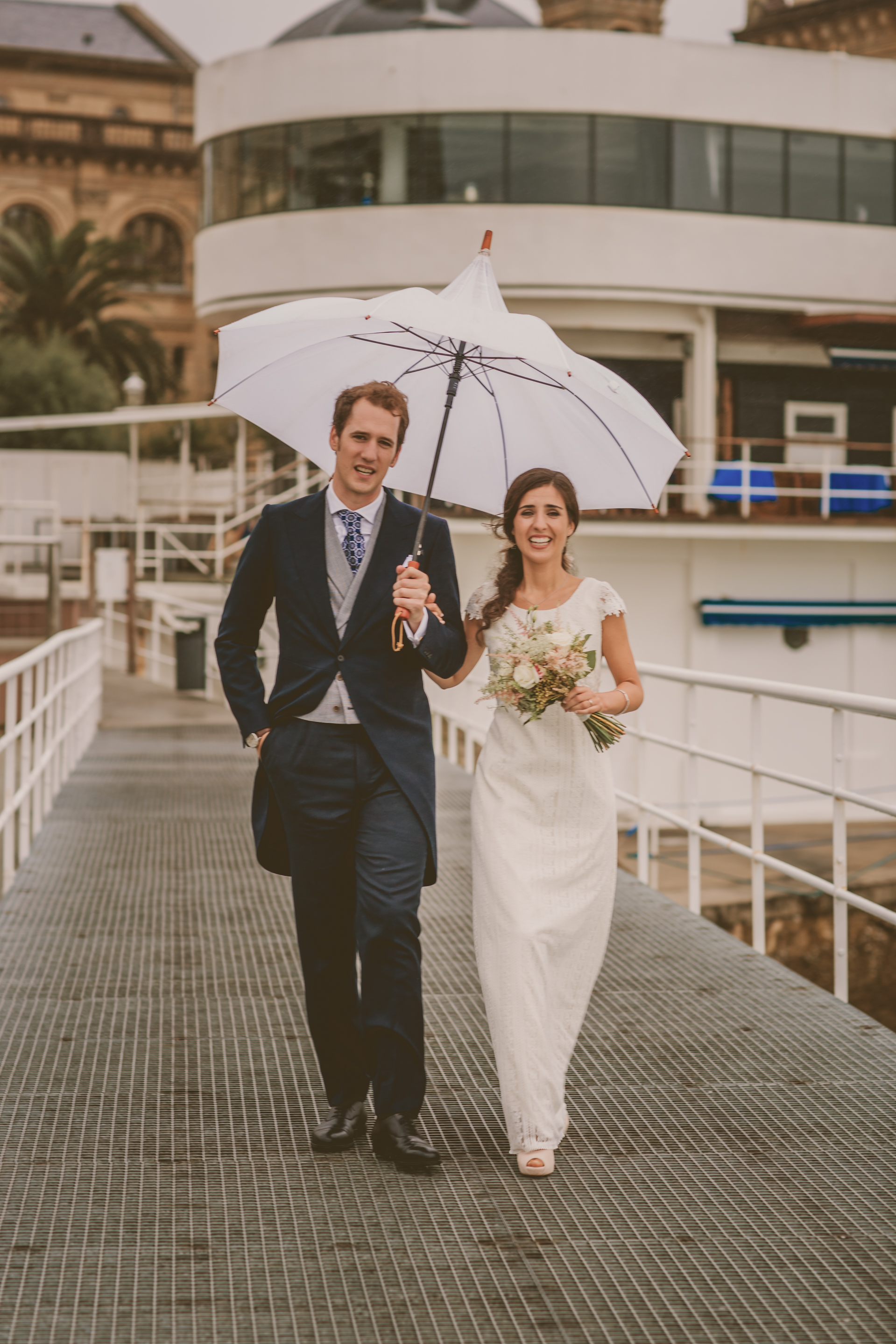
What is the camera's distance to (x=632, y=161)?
79.5ft

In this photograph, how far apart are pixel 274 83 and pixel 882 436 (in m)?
12.3

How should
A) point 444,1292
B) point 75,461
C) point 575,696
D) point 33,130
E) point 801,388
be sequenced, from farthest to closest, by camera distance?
1. point 33,130
2. point 75,461
3. point 801,388
4. point 575,696
5. point 444,1292

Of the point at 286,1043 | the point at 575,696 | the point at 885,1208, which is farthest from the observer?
the point at 286,1043

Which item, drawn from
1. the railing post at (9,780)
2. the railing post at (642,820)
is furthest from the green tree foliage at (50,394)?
the railing post at (642,820)

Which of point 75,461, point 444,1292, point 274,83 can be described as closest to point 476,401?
point 444,1292

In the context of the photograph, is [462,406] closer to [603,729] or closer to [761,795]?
[603,729]

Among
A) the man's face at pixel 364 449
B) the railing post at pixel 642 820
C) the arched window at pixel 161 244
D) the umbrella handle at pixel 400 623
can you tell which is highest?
Answer: the arched window at pixel 161 244

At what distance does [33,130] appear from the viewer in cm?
5453

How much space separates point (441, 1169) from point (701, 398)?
22.6 m

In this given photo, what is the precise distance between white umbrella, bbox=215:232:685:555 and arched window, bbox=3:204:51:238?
2129 inches

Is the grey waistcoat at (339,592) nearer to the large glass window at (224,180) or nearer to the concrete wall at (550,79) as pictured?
the concrete wall at (550,79)

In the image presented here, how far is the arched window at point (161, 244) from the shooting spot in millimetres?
55719

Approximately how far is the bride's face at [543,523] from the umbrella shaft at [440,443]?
25 cm

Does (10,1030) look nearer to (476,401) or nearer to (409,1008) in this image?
(409,1008)
